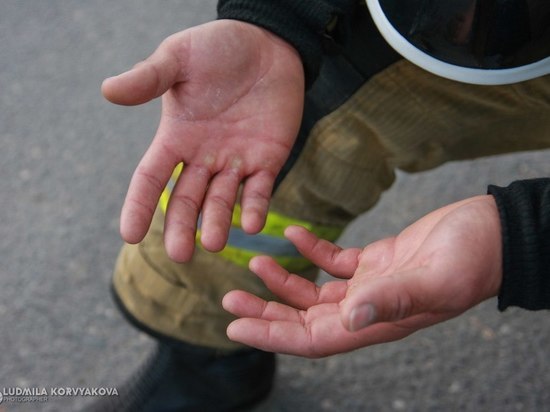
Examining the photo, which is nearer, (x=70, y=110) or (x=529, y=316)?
(x=529, y=316)

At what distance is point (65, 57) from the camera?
→ 1.99 meters

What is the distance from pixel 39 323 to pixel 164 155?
0.62m

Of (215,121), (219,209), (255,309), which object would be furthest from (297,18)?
(255,309)

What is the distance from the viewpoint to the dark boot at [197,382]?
1.26m

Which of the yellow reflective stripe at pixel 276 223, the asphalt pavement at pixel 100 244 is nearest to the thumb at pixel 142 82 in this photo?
the yellow reflective stripe at pixel 276 223

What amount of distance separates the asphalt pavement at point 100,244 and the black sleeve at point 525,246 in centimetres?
50

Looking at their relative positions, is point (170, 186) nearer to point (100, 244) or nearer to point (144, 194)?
point (144, 194)

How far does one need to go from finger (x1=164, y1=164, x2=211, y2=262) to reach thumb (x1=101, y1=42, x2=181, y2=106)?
4.2 inches

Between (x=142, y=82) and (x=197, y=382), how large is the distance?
543 mm

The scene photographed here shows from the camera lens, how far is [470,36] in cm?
96

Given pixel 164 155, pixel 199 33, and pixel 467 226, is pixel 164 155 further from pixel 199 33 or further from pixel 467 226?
pixel 467 226

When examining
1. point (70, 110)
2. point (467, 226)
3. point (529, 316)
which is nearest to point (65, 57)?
point (70, 110)

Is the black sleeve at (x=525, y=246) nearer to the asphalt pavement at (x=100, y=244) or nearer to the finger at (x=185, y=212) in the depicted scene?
the finger at (x=185, y=212)

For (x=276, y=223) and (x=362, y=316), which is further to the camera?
(x=276, y=223)
